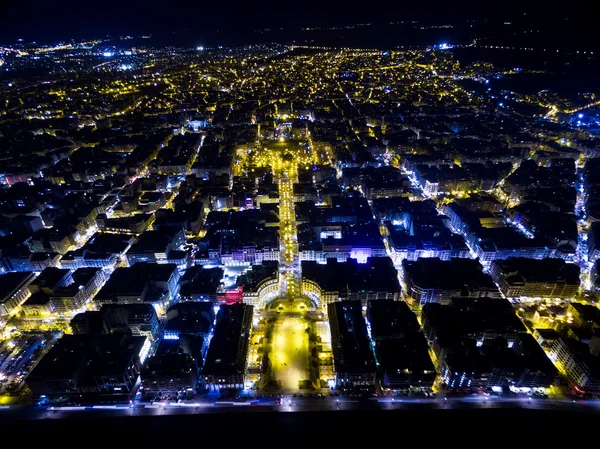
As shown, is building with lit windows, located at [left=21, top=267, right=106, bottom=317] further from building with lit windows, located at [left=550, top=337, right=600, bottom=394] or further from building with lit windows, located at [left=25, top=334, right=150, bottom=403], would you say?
building with lit windows, located at [left=550, top=337, right=600, bottom=394]

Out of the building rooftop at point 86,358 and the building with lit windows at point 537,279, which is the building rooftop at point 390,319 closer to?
the building with lit windows at point 537,279

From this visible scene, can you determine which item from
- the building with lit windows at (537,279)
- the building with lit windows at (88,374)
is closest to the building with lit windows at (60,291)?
the building with lit windows at (88,374)

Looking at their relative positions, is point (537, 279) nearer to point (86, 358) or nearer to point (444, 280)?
point (444, 280)

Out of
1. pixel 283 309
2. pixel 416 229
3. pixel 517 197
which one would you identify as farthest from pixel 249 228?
pixel 517 197

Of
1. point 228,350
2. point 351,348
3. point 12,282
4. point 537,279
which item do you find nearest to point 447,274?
point 537,279

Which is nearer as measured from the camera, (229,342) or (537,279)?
(229,342)

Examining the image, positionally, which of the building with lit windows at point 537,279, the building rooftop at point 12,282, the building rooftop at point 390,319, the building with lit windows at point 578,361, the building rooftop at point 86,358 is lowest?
the building with lit windows at point 578,361
